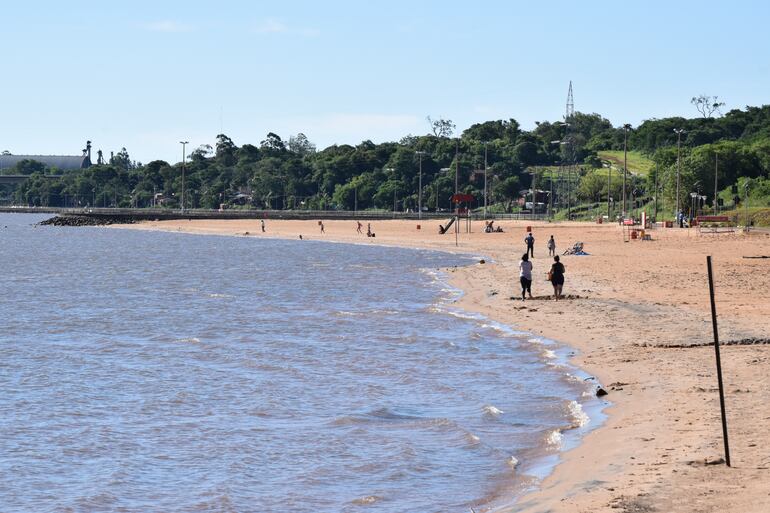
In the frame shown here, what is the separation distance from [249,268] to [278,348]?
1580 inches

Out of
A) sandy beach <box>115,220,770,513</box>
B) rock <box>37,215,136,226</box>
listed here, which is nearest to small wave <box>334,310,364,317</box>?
sandy beach <box>115,220,770,513</box>

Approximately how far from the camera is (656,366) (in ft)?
72.6

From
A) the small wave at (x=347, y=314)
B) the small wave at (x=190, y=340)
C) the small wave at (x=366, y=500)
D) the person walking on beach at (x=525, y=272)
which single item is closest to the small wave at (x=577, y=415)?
the small wave at (x=366, y=500)

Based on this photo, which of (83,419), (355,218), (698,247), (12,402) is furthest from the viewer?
(355,218)

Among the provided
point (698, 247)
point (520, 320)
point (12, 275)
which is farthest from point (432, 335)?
point (12, 275)

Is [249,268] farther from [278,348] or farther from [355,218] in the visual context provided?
[355,218]

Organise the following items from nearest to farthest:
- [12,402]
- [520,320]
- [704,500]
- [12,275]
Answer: [704,500] < [12,402] < [520,320] < [12,275]

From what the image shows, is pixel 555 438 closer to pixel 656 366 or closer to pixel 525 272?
pixel 656 366

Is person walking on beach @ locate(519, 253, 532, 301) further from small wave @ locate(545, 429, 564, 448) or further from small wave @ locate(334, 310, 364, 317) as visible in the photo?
small wave @ locate(545, 429, 564, 448)

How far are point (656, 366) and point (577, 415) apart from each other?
382cm

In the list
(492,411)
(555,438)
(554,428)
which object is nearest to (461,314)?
(492,411)

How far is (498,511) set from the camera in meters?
13.5

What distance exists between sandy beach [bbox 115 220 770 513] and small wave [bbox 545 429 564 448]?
19.4 inches

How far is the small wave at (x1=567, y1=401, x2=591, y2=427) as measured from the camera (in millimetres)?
18359
